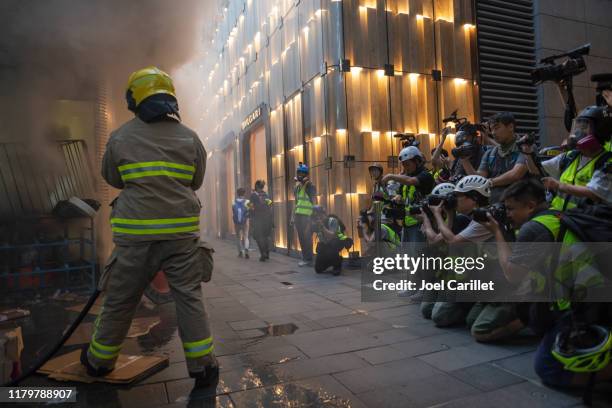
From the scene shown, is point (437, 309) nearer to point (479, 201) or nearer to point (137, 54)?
point (479, 201)

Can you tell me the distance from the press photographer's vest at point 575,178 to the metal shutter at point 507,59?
20.5 ft

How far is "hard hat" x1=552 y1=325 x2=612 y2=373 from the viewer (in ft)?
7.11

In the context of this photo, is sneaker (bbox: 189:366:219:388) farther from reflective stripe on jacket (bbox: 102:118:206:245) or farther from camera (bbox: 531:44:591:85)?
camera (bbox: 531:44:591:85)

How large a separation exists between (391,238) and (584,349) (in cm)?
430

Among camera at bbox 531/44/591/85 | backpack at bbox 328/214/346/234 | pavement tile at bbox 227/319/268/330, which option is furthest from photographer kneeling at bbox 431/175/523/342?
backpack at bbox 328/214/346/234

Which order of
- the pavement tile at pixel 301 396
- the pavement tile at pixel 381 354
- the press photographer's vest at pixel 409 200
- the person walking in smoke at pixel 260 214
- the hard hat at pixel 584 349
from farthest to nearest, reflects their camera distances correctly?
the person walking in smoke at pixel 260 214
the press photographer's vest at pixel 409 200
the pavement tile at pixel 381 354
the pavement tile at pixel 301 396
the hard hat at pixel 584 349

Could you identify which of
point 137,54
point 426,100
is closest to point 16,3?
point 137,54

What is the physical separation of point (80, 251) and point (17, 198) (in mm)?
1029

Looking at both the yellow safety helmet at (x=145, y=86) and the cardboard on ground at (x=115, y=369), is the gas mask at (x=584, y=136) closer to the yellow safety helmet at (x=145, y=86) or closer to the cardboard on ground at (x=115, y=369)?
the yellow safety helmet at (x=145, y=86)

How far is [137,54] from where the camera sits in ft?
17.9

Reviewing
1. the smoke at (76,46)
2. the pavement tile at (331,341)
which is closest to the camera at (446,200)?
the pavement tile at (331,341)

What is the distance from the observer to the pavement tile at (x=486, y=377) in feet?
8.34

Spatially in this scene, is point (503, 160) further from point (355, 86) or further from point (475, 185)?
point (355, 86)

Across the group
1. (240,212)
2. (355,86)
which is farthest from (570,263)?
(240,212)
